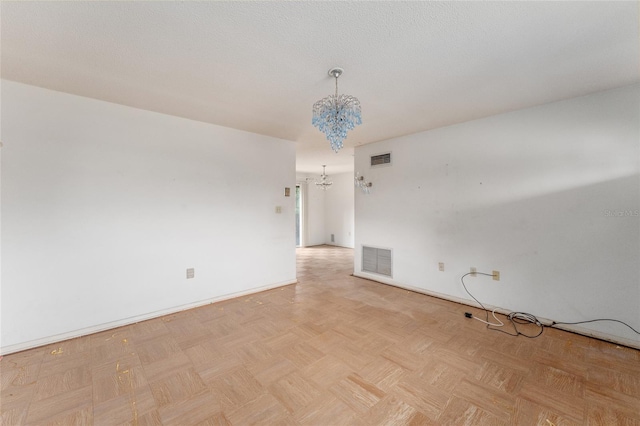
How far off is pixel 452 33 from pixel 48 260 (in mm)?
3632

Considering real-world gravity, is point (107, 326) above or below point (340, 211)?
below

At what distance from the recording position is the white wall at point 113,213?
84.9 inches

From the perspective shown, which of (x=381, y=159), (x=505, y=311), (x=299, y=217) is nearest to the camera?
(x=505, y=311)

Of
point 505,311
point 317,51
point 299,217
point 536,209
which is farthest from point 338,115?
point 299,217

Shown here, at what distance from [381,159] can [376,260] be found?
1.67 meters

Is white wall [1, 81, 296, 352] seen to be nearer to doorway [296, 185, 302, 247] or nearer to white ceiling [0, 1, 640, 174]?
white ceiling [0, 1, 640, 174]

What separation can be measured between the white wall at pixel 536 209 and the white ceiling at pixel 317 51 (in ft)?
1.10

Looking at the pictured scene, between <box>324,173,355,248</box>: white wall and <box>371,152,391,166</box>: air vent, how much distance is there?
3110mm

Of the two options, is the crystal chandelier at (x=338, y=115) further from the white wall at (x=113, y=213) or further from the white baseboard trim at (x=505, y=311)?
the white baseboard trim at (x=505, y=311)

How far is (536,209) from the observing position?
2.67 m

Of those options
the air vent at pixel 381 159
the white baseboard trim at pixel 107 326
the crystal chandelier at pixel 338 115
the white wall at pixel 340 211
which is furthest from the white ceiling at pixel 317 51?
the white wall at pixel 340 211

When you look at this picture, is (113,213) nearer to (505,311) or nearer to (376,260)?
(376,260)

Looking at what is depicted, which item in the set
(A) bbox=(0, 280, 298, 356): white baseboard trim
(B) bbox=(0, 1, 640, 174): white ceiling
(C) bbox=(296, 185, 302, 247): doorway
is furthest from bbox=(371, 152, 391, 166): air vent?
(C) bbox=(296, 185, 302, 247): doorway

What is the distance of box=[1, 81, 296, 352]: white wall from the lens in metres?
2.16
